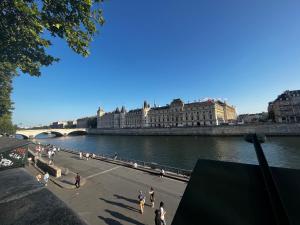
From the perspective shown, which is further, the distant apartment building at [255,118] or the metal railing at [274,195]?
the distant apartment building at [255,118]

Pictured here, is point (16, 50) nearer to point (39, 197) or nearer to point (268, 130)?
point (39, 197)

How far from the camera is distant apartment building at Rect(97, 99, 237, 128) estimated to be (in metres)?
87.0

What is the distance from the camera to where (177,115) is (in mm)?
97375

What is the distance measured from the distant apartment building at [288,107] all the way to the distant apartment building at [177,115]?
2375 cm

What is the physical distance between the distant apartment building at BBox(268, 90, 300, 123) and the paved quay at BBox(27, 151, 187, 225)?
73467 millimetres

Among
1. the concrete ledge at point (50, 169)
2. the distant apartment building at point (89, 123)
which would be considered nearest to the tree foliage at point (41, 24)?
the concrete ledge at point (50, 169)

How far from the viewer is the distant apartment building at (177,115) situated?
8700 centimetres

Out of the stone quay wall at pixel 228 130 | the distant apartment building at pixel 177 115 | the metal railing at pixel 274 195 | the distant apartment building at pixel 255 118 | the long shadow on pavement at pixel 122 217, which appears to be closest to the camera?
the metal railing at pixel 274 195

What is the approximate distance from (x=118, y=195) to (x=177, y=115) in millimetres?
85082

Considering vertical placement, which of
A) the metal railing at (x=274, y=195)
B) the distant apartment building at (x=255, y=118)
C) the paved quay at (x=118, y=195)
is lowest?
the paved quay at (x=118, y=195)

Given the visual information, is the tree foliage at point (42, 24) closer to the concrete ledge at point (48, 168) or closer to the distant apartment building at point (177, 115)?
the concrete ledge at point (48, 168)

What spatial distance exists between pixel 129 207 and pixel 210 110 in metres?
79.9

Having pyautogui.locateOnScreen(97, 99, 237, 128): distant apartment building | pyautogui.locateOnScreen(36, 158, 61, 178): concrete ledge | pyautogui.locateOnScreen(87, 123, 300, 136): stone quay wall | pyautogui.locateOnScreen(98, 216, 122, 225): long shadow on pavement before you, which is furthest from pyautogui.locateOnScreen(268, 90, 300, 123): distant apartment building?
pyautogui.locateOnScreen(98, 216, 122, 225): long shadow on pavement

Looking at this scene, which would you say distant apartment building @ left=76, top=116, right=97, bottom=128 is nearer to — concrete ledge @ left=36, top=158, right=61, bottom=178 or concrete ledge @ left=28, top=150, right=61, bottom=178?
concrete ledge @ left=28, top=150, right=61, bottom=178
